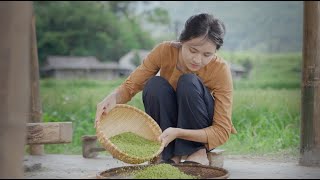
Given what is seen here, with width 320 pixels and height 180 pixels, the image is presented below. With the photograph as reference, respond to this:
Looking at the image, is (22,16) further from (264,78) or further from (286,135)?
(264,78)

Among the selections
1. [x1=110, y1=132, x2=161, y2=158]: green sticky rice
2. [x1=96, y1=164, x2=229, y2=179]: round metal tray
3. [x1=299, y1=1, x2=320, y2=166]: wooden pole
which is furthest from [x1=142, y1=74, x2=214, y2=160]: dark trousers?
[x1=299, y1=1, x2=320, y2=166]: wooden pole

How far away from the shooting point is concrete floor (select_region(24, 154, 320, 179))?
4.30m

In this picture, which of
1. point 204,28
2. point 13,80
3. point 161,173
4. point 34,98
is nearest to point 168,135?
point 161,173

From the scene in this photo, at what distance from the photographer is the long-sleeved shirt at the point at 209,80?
171 inches

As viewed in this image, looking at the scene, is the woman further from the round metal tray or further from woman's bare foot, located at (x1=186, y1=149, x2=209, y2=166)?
the round metal tray

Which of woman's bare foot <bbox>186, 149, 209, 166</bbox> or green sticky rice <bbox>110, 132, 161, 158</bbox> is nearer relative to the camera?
green sticky rice <bbox>110, 132, 161, 158</bbox>

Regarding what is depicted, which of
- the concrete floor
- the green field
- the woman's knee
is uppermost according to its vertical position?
the woman's knee

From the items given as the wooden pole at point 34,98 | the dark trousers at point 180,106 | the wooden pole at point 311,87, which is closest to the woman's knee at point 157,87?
the dark trousers at point 180,106

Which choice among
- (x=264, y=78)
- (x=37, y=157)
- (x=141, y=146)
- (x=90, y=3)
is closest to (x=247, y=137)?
(x=37, y=157)

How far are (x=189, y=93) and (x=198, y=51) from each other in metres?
0.26

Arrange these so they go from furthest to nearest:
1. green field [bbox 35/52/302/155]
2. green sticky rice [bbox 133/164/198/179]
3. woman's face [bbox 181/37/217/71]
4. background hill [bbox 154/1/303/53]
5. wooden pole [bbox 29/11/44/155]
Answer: background hill [bbox 154/1/303/53] → green field [bbox 35/52/302/155] → wooden pole [bbox 29/11/44/155] → woman's face [bbox 181/37/217/71] → green sticky rice [bbox 133/164/198/179]

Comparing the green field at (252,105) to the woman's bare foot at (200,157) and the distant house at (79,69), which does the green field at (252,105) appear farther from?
the woman's bare foot at (200,157)

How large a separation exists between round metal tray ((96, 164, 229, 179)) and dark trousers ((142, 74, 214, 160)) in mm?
321

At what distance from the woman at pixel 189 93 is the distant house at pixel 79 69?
7.05 m
